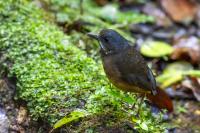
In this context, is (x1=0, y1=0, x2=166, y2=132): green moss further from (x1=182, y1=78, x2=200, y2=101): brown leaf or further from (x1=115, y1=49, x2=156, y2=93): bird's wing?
(x1=182, y1=78, x2=200, y2=101): brown leaf

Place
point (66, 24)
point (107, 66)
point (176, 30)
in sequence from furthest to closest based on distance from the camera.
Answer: point (176, 30) → point (66, 24) → point (107, 66)

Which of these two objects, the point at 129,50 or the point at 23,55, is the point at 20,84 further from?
the point at 129,50

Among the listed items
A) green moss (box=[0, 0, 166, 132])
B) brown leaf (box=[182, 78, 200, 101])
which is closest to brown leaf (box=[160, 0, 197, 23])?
brown leaf (box=[182, 78, 200, 101])

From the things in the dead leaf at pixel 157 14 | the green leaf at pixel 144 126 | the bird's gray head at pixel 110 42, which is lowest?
the green leaf at pixel 144 126

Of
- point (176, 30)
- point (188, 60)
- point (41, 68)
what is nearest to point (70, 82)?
point (41, 68)

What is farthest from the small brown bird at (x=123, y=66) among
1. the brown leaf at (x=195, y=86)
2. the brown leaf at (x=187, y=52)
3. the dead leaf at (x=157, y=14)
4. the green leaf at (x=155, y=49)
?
the dead leaf at (x=157, y=14)

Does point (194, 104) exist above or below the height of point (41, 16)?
below

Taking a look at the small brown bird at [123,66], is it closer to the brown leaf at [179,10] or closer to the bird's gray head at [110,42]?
the bird's gray head at [110,42]
